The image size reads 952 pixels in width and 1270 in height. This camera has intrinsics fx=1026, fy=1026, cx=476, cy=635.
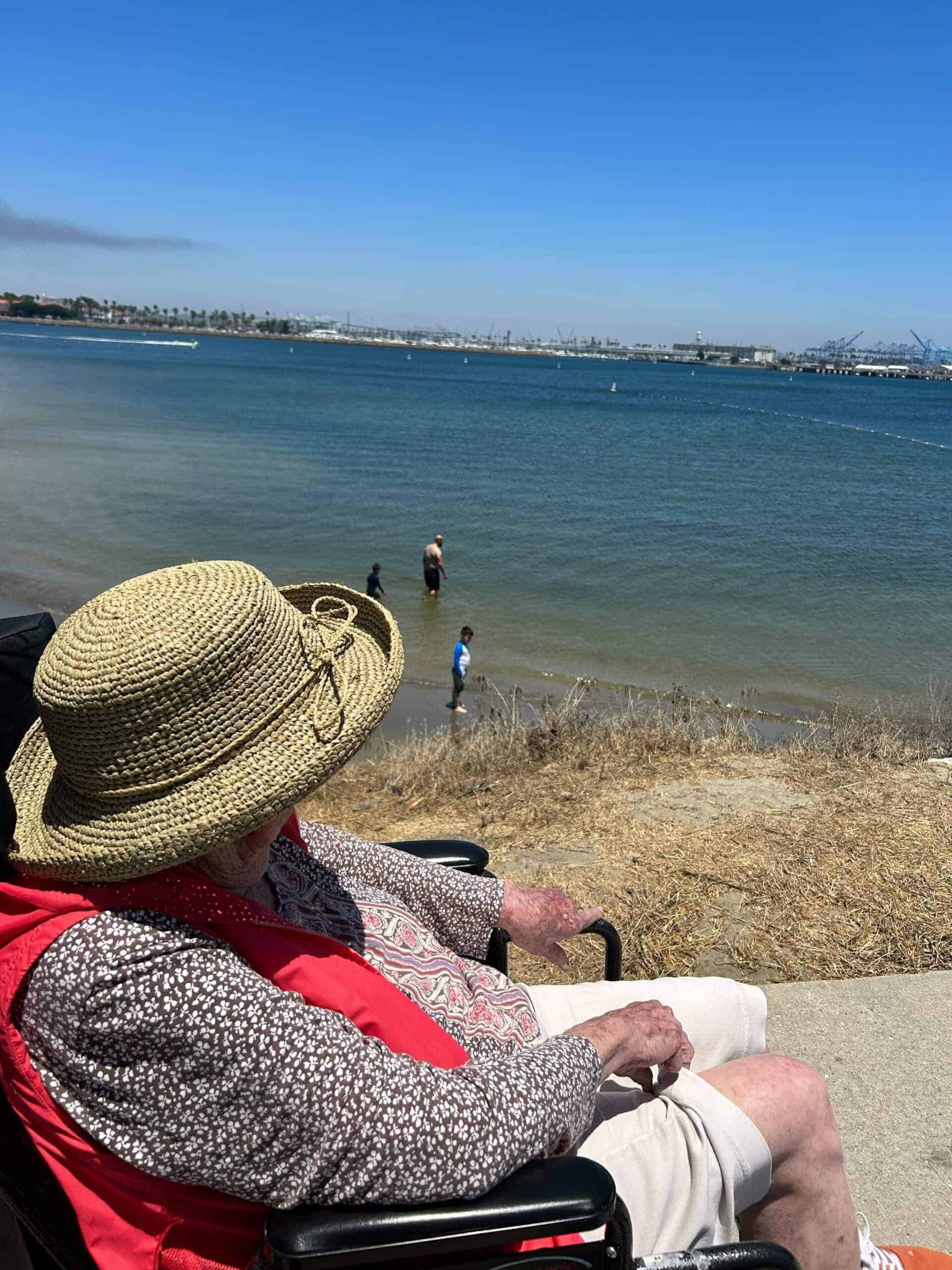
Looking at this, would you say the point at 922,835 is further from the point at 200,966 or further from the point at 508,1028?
the point at 200,966

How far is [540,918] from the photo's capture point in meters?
2.46

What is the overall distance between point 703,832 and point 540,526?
21.2 m

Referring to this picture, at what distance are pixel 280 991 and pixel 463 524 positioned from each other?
78.1 ft

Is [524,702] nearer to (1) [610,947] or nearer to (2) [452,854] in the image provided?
(2) [452,854]

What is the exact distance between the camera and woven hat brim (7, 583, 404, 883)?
1.46m

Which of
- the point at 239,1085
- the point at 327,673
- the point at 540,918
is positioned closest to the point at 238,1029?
the point at 239,1085

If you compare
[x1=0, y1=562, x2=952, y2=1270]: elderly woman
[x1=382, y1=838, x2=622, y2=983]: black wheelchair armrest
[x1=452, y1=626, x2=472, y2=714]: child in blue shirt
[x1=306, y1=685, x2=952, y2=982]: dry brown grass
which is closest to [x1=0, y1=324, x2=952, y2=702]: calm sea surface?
[x1=452, y1=626, x2=472, y2=714]: child in blue shirt

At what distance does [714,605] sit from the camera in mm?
17781

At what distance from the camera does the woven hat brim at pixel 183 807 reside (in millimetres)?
1456

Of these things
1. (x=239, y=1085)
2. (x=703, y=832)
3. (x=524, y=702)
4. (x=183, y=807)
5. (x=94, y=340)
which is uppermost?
(x=94, y=340)

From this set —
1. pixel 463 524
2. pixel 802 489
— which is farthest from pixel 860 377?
pixel 463 524

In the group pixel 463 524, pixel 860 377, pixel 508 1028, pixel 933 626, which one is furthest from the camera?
pixel 860 377

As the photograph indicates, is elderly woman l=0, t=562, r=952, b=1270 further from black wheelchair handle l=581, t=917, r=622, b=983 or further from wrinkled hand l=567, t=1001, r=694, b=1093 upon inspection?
black wheelchair handle l=581, t=917, r=622, b=983

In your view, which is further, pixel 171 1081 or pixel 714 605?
pixel 714 605
